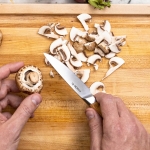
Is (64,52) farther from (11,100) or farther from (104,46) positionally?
(11,100)

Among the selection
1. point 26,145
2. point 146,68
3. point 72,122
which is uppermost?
point 146,68

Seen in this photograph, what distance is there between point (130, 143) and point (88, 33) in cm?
70

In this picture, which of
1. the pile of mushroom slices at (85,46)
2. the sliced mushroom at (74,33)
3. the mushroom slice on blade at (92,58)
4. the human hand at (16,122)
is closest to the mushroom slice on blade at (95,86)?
the pile of mushroom slices at (85,46)

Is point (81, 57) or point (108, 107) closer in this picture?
point (108, 107)

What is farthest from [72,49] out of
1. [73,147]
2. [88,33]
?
[73,147]

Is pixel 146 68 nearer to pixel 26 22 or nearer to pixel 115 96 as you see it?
pixel 115 96

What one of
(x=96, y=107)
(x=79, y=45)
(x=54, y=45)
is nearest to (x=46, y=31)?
(x=54, y=45)

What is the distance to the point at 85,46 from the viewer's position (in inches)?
74.2

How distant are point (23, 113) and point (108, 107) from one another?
1.45 ft

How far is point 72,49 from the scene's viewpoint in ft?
6.21

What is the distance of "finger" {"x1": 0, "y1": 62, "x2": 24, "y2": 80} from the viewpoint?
1.74m

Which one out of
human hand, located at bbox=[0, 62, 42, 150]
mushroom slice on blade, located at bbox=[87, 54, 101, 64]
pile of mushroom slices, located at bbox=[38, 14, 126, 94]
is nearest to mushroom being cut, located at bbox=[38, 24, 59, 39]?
pile of mushroom slices, located at bbox=[38, 14, 126, 94]

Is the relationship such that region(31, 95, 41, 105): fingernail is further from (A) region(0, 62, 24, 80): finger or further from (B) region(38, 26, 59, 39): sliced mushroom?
(B) region(38, 26, 59, 39): sliced mushroom

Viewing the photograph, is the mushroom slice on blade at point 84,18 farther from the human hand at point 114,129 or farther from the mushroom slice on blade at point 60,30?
the human hand at point 114,129
